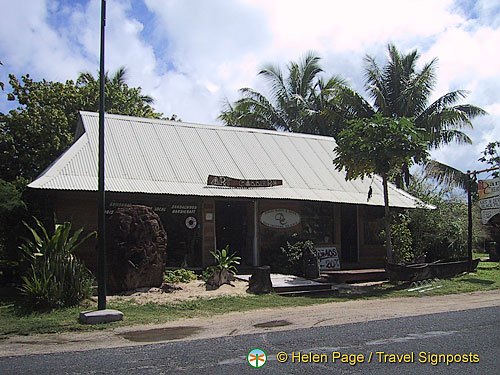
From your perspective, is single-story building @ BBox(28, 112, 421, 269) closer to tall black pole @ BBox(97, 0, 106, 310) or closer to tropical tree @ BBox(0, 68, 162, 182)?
tall black pole @ BBox(97, 0, 106, 310)

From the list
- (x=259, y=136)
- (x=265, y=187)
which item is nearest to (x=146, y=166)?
(x=265, y=187)

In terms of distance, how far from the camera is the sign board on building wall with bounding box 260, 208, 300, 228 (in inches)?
664

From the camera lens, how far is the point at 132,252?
12.1 m

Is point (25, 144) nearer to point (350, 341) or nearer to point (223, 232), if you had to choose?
point (223, 232)

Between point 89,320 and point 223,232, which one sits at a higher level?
point 223,232

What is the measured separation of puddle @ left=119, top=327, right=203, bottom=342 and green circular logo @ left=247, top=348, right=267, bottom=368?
5.90 feet

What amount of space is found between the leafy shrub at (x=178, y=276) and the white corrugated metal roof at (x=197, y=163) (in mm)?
2351

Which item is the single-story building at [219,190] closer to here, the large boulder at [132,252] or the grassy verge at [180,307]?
the large boulder at [132,252]

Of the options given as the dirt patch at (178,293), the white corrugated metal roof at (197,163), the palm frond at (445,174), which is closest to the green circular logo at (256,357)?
the dirt patch at (178,293)

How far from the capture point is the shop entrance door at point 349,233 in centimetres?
1894

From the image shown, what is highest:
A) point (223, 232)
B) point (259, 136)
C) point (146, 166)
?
point (259, 136)

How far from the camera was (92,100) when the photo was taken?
26.0 m

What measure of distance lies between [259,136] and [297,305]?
10.0 metres

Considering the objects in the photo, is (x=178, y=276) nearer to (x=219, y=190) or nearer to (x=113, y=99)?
(x=219, y=190)
